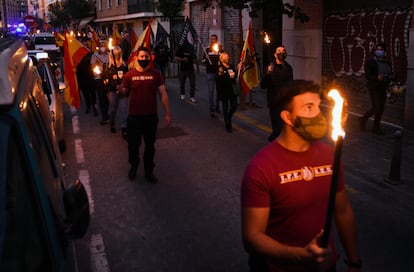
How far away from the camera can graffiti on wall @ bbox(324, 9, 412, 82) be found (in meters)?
11.2

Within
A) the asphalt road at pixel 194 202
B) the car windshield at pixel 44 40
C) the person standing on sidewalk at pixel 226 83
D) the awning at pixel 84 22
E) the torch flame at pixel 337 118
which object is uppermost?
the awning at pixel 84 22

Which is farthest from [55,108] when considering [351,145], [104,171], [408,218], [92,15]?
[92,15]

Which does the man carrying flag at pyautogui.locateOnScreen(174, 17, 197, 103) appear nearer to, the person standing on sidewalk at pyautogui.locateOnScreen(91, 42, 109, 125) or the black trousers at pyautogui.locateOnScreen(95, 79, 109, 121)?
the person standing on sidewalk at pyautogui.locateOnScreen(91, 42, 109, 125)

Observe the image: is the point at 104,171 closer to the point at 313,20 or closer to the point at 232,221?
the point at 232,221

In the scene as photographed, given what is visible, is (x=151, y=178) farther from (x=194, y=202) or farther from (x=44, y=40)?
(x=44, y=40)

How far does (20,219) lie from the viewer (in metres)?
2.10

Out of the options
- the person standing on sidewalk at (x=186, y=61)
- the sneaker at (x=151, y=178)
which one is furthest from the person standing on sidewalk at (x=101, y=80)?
the sneaker at (x=151, y=178)

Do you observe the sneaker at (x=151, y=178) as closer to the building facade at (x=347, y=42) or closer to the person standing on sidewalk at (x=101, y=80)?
the person standing on sidewalk at (x=101, y=80)

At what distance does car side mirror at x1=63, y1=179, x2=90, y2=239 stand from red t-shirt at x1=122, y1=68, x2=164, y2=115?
14.9ft

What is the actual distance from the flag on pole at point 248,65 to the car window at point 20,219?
33.8 ft

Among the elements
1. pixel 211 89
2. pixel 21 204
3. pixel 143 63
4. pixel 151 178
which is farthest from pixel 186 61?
pixel 21 204

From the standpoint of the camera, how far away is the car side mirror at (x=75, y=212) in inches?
99.5

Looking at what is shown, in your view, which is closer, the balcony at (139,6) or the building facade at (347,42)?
the building facade at (347,42)

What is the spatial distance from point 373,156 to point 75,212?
685cm
